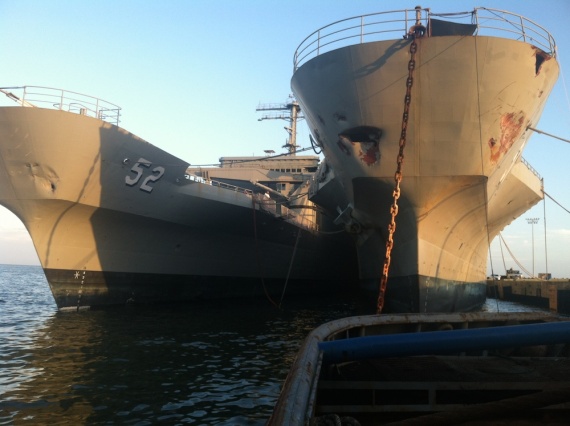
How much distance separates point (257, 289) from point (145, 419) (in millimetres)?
14865

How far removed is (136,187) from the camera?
47.0ft

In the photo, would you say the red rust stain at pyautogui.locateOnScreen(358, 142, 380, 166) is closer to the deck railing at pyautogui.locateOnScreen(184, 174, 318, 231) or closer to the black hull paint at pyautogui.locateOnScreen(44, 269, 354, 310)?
the deck railing at pyautogui.locateOnScreen(184, 174, 318, 231)

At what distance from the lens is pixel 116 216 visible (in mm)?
14391

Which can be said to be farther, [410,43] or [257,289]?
[257,289]

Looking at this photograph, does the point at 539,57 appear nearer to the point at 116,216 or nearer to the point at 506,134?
the point at 506,134

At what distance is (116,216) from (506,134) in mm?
11799

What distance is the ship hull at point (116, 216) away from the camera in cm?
1298

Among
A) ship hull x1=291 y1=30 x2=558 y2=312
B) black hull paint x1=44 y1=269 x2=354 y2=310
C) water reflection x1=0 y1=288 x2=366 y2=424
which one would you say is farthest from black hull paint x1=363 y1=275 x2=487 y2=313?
black hull paint x1=44 y1=269 x2=354 y2=310

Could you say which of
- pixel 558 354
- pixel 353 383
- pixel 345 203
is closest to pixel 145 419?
pixel 353 383

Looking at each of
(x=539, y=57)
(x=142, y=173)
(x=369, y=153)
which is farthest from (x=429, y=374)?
(x=142, y=173)

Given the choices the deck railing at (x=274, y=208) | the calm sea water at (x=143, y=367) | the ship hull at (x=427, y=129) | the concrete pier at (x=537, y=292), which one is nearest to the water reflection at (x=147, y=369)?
the calm sea water at (x=143, y=367)

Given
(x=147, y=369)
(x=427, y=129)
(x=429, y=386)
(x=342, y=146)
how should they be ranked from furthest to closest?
(x=342, y=146)
(x=427, y=129)
(x=147, y=369)
(x=429, y=386)

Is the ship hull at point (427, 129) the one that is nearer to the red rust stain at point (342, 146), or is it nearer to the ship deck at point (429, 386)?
the red rust stain at point (342, 146)

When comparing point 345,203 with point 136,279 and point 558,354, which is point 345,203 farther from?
point 558,354
